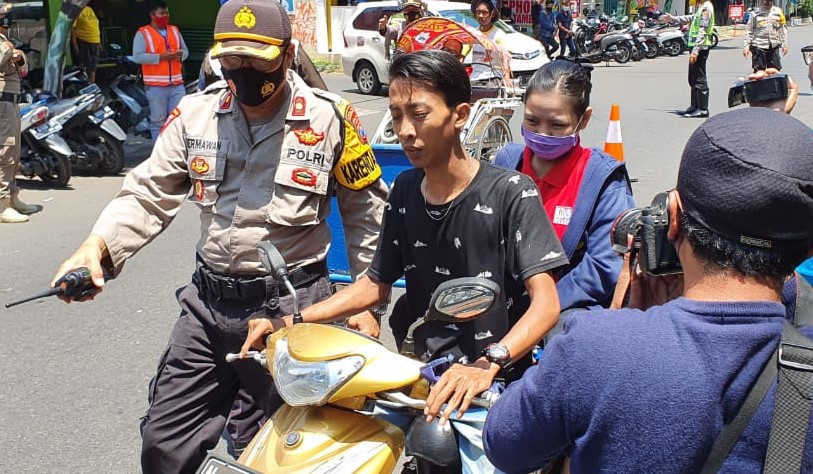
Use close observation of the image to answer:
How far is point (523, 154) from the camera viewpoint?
3.15 m

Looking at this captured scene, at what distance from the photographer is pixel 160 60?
10195 millimetres

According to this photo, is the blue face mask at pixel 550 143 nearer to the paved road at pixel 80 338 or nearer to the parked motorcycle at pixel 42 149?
the paved road at pixel 80 338

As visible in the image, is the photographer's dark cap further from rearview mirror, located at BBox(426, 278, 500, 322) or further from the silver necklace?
the silver necklace

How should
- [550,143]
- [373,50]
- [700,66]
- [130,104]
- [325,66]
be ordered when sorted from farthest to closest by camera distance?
[325,66], [373,50], [700,66], [130,104], [550,143]

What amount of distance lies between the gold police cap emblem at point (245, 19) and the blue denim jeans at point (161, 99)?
824cm

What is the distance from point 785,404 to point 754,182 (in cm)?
33

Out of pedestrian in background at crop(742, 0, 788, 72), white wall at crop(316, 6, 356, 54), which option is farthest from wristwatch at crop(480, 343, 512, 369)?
white wall at crop(316, 6, 356, 54)

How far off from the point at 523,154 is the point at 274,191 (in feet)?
3.22

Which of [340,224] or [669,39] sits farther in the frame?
[669,39]

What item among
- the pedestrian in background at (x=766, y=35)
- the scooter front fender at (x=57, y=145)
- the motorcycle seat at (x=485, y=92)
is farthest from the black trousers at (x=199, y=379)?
the pedestrian in background at (x=766, y=35)

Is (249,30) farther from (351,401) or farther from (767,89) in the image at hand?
(767,89)

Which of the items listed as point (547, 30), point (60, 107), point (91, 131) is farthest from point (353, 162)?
point (547, 30)

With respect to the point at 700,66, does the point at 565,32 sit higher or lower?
lower

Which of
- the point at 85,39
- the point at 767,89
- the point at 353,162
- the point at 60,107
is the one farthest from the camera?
the point at 85,39
